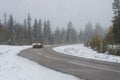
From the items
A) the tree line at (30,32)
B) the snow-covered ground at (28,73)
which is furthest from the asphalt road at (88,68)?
the tree line at (30,32)

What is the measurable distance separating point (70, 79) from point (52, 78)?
2.83 feet

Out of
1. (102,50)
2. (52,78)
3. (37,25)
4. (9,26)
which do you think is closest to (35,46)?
(102,50)

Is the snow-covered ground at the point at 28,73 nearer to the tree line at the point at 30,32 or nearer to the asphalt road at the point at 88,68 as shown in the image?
the asphalt road at the point at 88,68

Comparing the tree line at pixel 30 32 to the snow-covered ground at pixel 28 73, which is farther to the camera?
the tree line at pixel 30 32


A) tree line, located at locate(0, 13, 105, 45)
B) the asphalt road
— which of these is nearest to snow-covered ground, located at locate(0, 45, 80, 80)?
the asphalt road

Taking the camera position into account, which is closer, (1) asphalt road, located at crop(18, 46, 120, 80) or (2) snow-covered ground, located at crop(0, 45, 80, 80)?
(2) snow-covered ground, located at crop(0, 45, 80, 80)

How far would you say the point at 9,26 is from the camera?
100375 millimetres

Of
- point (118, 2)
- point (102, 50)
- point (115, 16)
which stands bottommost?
point (102, 50)

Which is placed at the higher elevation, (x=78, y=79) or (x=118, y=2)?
(x=118, y=2)

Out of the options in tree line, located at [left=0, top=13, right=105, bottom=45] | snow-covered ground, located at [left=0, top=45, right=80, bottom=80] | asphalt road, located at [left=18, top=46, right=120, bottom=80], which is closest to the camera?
snow-covered ground, located at [left=0, top=45, right=80, bottom=80]

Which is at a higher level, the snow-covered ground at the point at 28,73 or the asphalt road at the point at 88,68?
the snow-covered ground at the point at 28,73

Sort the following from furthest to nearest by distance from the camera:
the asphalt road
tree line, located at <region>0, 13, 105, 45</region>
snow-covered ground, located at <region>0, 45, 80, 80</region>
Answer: tree line, located at <region>0, 13, 105, 45</region>, the asphalt road, snow-covered ground, located at <region>0, 45, 80, 80</region>

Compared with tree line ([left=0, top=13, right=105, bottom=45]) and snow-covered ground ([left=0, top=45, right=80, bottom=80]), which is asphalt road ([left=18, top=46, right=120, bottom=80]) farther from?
tree line ([left=0, top=13, right=105, bottom=45])

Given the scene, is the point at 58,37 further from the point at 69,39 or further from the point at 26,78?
the point at 26,78
